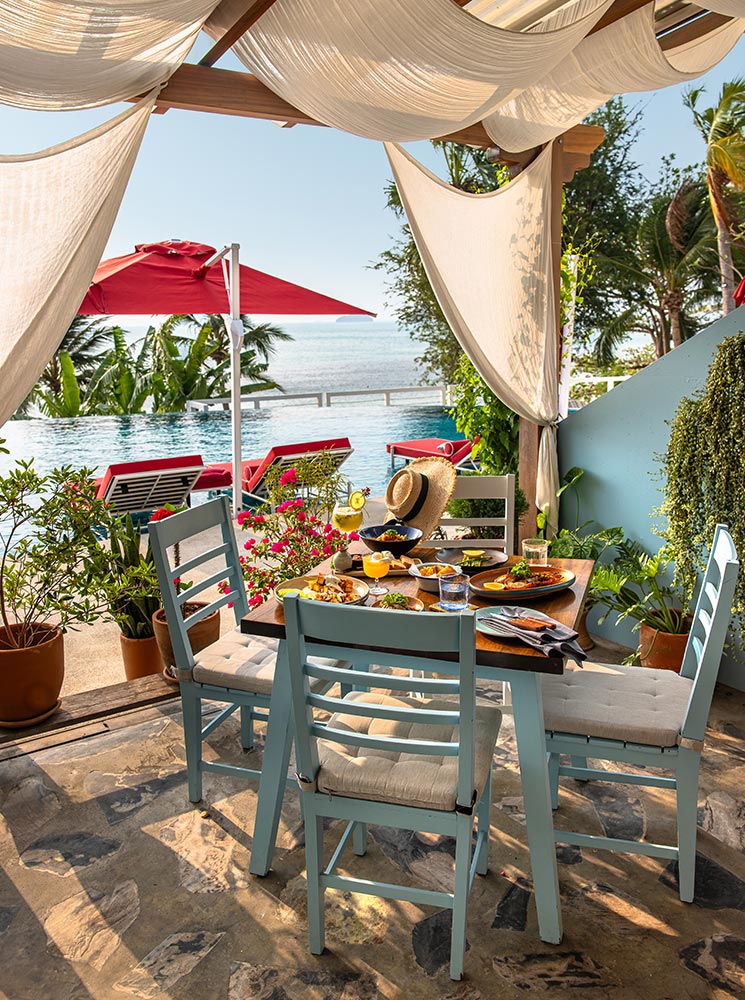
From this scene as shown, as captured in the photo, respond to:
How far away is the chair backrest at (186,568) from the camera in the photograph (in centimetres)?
245

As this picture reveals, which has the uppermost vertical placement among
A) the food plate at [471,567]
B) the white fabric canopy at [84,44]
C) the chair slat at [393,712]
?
the white fabric canopy at [84,44]

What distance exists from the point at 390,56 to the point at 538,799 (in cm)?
227

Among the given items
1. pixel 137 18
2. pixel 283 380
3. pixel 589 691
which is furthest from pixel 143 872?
pixel 283 380

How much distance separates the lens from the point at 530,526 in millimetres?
4480

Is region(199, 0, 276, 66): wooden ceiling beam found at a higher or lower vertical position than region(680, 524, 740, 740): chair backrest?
higher

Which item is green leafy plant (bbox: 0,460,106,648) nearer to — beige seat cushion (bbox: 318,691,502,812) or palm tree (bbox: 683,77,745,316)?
beige seat cushion (bbox: 318,691,502,812)

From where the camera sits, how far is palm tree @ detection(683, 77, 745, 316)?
37.9 ft

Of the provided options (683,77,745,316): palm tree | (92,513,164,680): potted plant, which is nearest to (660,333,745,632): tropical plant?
(92,513,164,680): potted plant

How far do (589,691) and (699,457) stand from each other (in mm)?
1396

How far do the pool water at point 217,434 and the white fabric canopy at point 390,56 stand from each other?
6.66 m

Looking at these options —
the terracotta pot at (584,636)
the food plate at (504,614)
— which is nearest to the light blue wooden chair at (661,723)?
the food plate at (504,614)

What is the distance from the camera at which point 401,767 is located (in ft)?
6.27

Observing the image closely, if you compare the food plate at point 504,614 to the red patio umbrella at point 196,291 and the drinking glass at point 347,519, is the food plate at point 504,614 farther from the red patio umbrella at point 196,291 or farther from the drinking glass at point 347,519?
the red patio umbrella at point 196,291

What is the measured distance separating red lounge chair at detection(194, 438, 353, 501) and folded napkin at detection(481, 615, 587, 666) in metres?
4.03
